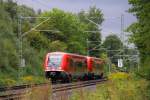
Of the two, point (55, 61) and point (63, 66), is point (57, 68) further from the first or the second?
point (55, 61)

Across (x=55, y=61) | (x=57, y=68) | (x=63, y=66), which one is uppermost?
(x=55, y=61)

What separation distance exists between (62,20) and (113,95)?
3726 inches

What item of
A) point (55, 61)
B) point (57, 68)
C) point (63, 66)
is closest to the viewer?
point (63, 66)

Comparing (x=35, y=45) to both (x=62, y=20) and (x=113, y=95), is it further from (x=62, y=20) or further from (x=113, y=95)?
Result: (x=113, y=95)

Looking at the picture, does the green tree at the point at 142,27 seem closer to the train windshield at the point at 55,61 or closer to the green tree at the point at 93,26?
the train windshield at the point at 55,61

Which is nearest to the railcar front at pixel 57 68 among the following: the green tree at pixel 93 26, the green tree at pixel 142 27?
the green tree at pixel 142 27

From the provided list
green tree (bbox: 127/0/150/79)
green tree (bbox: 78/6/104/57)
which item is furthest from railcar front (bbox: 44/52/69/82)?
green tree (bbox: 78/6/104/57)

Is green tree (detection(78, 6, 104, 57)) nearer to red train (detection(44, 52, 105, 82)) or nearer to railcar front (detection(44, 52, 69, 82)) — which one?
red train (detection(44, 52, 105, 82))

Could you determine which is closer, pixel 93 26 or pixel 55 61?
pixel 55 61

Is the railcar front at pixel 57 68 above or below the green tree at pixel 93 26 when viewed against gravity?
below

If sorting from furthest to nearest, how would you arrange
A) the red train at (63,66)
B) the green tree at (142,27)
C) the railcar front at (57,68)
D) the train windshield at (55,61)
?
the train windshield at (55,61) < the red train at (63,66) < the railcar front at (57,68) < the green tree at (142,27)

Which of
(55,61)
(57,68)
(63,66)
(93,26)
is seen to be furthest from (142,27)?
(93,26)

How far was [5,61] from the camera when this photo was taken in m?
66.4

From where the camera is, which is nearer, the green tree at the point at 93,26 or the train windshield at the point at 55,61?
the train windshield at the point at 55,61
